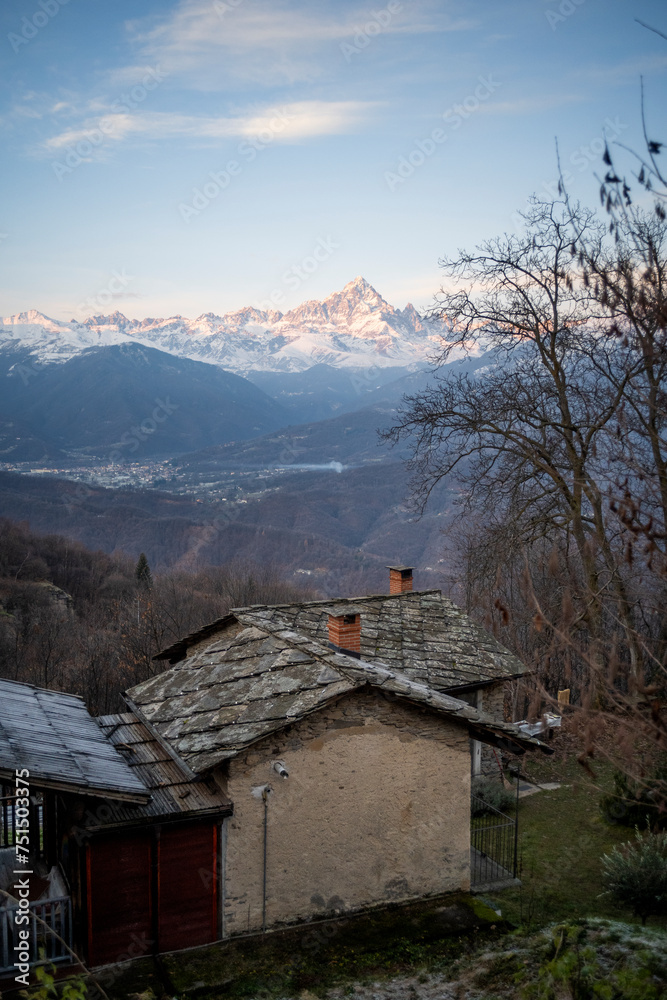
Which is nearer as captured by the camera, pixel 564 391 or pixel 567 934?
pixel 567 934

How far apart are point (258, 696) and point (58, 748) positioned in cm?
276

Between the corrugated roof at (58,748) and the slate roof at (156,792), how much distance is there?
44 cm

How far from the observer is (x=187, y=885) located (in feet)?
31.1

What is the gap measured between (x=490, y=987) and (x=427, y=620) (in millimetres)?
9252

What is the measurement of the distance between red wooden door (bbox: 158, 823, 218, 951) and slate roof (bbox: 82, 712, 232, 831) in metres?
0.32

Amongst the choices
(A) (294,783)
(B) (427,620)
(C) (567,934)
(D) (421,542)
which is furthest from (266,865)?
(D) (421,542)

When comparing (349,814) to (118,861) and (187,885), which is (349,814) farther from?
(118,861)

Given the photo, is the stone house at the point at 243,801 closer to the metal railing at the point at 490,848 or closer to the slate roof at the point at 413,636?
the metal railing at the point at 490,848

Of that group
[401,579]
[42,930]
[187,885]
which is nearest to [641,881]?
[187,885]

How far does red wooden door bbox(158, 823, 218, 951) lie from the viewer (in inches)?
372

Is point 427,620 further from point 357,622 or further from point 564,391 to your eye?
point 564,391

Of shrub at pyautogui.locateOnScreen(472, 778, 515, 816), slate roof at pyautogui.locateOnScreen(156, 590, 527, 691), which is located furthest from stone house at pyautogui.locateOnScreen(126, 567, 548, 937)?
shrub at pyautogui.locateOnScreen(472, 778, 515, 816)

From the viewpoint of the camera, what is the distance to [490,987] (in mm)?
8141

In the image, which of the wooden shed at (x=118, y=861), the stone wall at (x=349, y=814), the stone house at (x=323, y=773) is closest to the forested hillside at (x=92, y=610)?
the wooden shed at (x=118, y=861)
